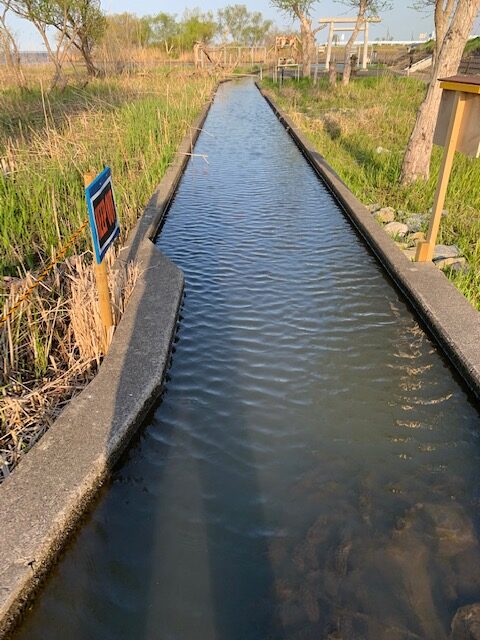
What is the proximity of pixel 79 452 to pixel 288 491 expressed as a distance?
1156 millimetres

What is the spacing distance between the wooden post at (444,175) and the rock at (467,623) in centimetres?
369

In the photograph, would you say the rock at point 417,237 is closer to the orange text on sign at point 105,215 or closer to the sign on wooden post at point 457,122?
the sign on wooden post at point 457,122

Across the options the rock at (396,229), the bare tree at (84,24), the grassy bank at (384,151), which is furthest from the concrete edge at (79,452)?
the bare tree at (84,24)

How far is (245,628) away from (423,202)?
20.7ft

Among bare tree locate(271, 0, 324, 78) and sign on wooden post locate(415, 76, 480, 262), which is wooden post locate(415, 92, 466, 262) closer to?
sign on wooden post locate(415, 76, 480, 262)

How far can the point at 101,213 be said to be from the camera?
10.3ft

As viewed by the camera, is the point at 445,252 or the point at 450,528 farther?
the point at 445,252

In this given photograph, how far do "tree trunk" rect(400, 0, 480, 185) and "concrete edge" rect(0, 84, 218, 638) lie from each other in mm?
4912

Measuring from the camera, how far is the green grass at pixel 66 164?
5016 millimetres

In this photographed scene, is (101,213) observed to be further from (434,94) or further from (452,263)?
(434,94)

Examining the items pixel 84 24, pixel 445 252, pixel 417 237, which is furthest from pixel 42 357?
pixel 84 24

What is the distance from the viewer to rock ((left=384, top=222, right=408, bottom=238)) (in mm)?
6160

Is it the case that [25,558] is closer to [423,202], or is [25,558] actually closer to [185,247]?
[185,247]

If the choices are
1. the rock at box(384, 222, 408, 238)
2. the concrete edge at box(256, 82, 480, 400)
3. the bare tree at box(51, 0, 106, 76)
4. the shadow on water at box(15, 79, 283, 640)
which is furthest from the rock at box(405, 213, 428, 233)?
the bare tree at box(51, 0, 106, 76)
